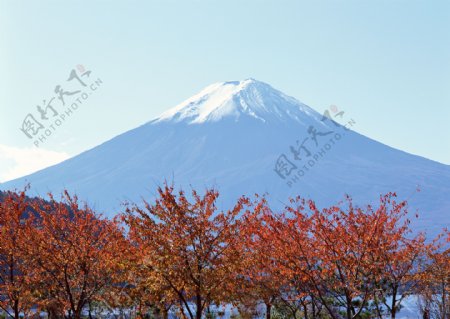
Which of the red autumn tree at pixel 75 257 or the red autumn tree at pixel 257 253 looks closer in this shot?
the red autumn tree at pixel 257 253

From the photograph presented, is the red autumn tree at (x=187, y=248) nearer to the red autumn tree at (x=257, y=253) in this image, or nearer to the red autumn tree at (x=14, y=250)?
the red autumn tree at (x=257, y=253)

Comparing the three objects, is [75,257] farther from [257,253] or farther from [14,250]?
[257,253]

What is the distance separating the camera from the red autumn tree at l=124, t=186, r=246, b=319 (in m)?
19.6

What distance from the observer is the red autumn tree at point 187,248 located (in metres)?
19.6

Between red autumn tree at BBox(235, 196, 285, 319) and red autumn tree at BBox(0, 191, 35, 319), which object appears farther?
red autumn tree at BBox(0, 191, 35, 319)

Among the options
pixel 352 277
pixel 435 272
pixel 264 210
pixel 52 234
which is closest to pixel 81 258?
pixel 52 234

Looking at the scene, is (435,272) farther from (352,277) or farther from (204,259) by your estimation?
(204,259)

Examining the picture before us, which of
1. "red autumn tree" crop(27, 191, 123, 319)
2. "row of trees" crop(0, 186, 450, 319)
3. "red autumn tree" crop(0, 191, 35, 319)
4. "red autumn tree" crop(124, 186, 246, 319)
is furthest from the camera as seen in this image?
"red autumn tree" crop(0, 191, 35, 319)

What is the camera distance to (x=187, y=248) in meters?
20.8

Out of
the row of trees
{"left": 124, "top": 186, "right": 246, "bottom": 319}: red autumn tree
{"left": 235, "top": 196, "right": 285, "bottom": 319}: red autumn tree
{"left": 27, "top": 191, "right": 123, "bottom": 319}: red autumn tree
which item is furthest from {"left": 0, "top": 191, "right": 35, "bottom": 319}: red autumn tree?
{"left": 235, "top": 196, "right": 285, "bottom": 319}: red autumn tree

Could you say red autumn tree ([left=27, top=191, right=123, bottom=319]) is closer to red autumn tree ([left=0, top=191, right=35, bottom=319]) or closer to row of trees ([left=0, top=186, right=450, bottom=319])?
row of trees ([left=0, top=186, right=450, bottom=319])

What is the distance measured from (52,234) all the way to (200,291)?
6428 millimetres

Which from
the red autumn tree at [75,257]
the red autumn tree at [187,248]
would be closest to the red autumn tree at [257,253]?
the red autumn tree at [187,248]

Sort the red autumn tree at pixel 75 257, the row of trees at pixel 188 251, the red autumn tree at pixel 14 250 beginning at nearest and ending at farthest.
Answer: the row of trees at pixel 188 251, the red autumn tree at pixel 75 257, the red autumn tree at pixel 14 250
